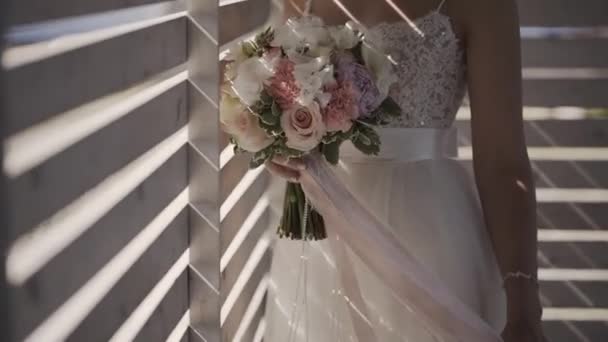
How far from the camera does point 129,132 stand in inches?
70.9

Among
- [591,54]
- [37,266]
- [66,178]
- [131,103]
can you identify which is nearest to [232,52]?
[131,103]

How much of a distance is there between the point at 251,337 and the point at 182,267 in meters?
0.87

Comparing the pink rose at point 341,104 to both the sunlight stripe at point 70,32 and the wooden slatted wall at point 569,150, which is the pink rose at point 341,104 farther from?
the wooden slatted wall at point 569,150

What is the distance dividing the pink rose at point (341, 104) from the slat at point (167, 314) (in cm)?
49

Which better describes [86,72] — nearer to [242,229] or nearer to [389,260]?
[389,260]

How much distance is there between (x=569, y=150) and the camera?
3.43 meters

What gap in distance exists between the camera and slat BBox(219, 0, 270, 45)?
102 inches

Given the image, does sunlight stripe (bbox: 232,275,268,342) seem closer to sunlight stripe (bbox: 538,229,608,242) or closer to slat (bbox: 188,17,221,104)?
slat (bbox: 188,17,221,104)

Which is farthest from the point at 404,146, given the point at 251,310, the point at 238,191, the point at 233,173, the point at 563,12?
the point at 563,12

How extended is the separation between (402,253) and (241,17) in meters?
1.02

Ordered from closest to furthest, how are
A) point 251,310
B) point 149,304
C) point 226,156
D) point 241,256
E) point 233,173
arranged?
1. point 149,304
2. point 226,156
3. point 233,173
4. point 241,256
5. point 251,310

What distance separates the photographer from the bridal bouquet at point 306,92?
1942 mm

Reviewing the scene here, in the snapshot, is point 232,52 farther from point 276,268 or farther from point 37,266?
point 37,266

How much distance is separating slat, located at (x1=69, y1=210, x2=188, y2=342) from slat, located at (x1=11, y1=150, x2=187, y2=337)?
2.6 inches
